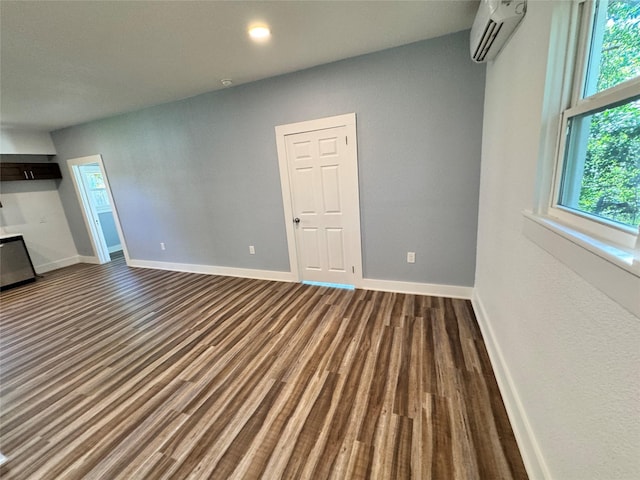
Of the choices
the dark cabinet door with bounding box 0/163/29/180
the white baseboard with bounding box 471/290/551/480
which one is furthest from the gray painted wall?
the dark cabinet door with bounding box 0/163/29/180

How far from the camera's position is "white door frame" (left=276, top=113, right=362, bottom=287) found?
9.05 ft

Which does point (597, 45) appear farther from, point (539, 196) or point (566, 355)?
point (566, 355)

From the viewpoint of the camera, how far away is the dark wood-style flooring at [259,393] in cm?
130

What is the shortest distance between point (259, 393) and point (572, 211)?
196 centimetres

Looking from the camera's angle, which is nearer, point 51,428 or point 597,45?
point 597,45

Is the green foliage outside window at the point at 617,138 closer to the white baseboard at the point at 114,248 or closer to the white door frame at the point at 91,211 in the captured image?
the white door frame at the point at 91,211

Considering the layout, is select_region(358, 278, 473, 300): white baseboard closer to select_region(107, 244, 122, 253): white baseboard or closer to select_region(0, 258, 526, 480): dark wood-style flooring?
select_region(0, 258, 526, 480): dark wood-style flooring

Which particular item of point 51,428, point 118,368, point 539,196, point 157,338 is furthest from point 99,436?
point 539,196

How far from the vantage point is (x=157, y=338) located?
8.05 ft

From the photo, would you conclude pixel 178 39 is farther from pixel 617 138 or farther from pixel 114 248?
pixel 114 248

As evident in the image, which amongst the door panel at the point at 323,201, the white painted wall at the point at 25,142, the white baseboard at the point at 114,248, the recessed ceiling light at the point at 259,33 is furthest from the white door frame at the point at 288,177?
the white baseboard at the point at 114,248

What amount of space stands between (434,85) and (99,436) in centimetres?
364

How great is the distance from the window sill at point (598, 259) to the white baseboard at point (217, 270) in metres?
2.85

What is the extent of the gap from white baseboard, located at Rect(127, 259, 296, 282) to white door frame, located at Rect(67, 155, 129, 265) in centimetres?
54
